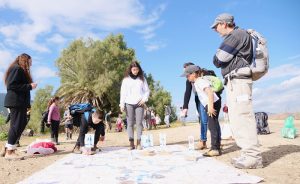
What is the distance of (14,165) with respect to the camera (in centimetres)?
628

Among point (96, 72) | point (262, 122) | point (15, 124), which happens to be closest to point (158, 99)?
point (96, 72)

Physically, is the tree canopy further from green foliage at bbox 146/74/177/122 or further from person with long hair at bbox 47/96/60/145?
person with long hair at bbox 47/96/60/145

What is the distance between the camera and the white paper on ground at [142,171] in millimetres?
4215

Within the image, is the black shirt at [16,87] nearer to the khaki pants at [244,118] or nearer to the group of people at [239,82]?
the group of people at [239,82]

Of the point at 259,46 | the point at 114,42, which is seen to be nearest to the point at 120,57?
the point at 114,42

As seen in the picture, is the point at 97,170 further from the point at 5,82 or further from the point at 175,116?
the point at 175,116

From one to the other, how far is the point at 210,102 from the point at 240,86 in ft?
3.78

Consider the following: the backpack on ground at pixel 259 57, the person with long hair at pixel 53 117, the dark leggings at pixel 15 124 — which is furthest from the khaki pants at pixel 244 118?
the person with long hair at pixel 53 117

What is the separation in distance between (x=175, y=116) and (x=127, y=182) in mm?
39409

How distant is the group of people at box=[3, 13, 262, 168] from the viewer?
16.4ft

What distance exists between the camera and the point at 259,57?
5.05m

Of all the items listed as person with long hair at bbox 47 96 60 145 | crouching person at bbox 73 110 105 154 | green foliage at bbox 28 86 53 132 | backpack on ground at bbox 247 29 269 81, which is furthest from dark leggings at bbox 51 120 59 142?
green foliage at bbox 28 86 53 132

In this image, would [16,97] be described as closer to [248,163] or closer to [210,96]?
[210,96]

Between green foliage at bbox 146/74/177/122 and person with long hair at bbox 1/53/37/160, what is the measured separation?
32235 millimetres
